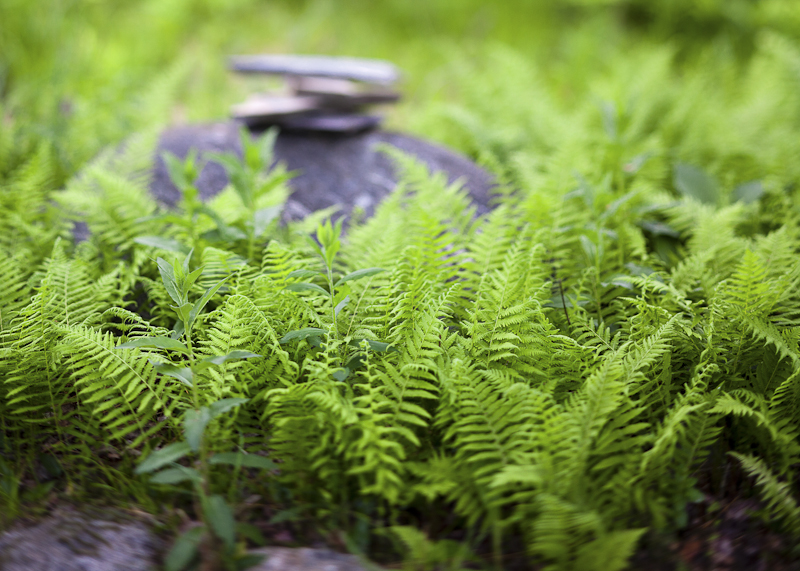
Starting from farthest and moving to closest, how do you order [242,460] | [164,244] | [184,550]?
[164,244], [242,460], [184,550]

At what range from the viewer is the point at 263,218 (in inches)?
86.8

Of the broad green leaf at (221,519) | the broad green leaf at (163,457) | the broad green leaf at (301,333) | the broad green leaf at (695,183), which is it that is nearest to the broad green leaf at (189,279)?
the broad green leaf at (301,333)

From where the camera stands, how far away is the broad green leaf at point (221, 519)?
4.37 ft

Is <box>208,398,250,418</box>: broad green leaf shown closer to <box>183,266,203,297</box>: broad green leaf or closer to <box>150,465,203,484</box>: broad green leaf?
<box>150,465,203,484</box>: broad green leaf

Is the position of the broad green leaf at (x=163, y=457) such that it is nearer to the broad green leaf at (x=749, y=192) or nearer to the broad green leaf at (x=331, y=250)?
the broad green leaf at (x=331, y=250)

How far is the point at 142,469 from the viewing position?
1395 mm

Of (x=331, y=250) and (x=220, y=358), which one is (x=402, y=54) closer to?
(x=331, y=250)

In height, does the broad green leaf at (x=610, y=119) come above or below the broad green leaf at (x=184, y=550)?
above

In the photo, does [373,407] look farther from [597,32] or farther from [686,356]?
[597,32]

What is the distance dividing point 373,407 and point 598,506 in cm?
64

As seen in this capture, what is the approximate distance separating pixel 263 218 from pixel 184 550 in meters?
1.27

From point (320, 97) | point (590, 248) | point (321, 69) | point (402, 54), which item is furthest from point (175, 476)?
point (402, 54)

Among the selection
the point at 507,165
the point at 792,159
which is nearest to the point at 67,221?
the point at 507,165

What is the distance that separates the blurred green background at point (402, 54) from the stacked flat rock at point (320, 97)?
52 cm
